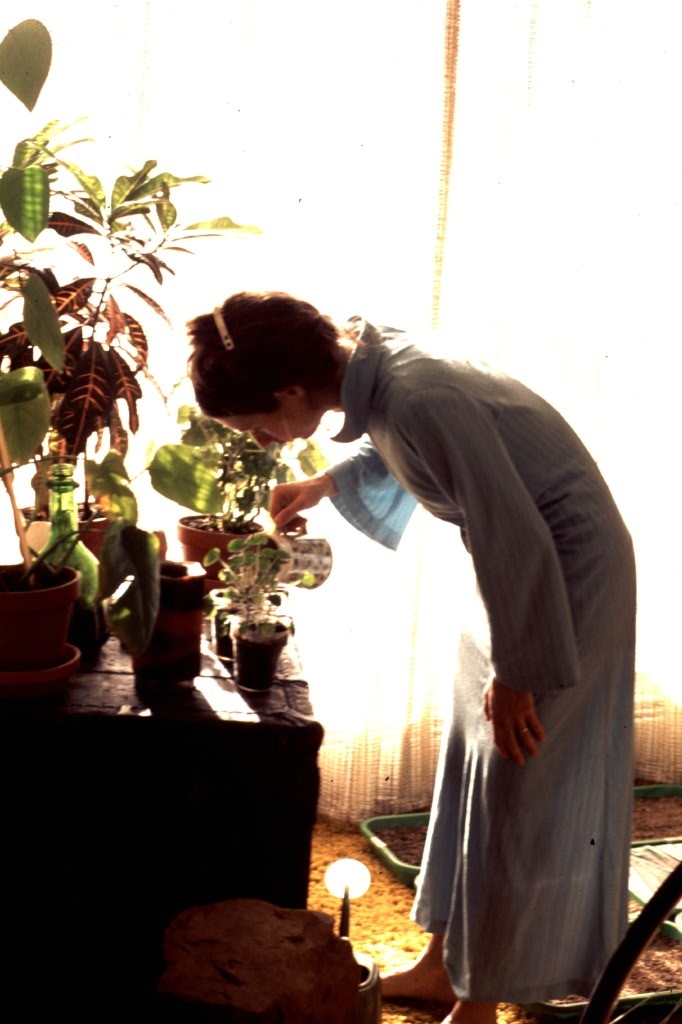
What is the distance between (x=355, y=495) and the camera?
206 centimetres

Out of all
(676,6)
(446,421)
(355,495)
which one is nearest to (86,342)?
(355,495)

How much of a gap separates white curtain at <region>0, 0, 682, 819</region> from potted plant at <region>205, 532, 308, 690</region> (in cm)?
78

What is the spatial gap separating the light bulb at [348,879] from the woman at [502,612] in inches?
7.5

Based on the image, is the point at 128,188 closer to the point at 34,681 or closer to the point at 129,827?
the point at 34,681

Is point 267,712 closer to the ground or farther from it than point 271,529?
closer to the ground

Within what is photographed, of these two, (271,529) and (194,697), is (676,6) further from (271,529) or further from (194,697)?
(194,697)

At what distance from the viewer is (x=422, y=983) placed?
209 centimetres

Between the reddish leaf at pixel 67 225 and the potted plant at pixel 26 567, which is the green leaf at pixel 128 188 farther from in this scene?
the potted plant at pixel 26 567

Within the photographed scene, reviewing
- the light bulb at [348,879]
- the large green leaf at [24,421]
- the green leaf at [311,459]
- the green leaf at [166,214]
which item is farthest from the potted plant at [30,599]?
the green leaf at [311,459]

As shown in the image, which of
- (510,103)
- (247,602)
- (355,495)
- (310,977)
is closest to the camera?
(310,977)

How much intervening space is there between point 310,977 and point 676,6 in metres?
2.44

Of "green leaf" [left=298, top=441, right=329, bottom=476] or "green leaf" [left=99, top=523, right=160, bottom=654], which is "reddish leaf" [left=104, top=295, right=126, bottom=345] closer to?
"green leaf" [left=298, top=441, right=329, bottom=476]

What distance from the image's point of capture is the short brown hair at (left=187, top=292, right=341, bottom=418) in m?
1.59

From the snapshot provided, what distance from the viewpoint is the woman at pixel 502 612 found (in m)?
1.60
